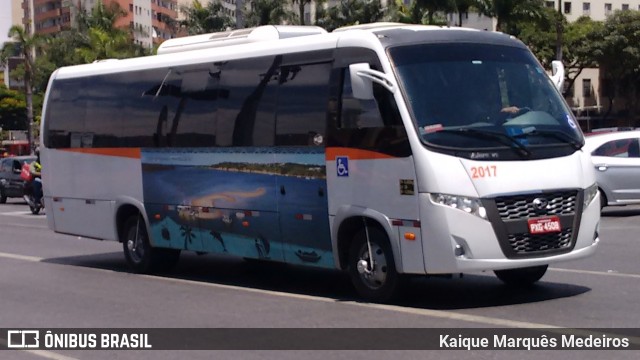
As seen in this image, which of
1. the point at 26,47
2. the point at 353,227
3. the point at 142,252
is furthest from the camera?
the point at 26,47

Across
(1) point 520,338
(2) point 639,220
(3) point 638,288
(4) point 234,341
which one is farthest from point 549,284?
(2) point 639,220

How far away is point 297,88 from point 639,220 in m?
12.1

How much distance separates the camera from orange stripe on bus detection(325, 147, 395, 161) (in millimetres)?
11297

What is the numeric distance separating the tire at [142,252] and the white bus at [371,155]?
550 mm

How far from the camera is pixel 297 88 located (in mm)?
12539

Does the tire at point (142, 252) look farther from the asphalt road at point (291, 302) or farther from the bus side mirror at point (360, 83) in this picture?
the bus side mirror at point (360, 83)

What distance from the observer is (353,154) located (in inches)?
458

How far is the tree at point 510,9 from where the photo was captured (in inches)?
1752

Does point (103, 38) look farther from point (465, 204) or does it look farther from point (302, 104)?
point (465, 204)

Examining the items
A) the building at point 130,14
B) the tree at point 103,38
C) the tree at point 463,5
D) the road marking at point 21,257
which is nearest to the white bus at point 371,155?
the road marking at point 21,257

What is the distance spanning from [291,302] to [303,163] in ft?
5.12

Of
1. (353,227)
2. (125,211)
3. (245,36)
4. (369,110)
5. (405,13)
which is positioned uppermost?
(405,13)

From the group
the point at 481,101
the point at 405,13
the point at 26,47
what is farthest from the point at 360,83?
the point at 26,47
